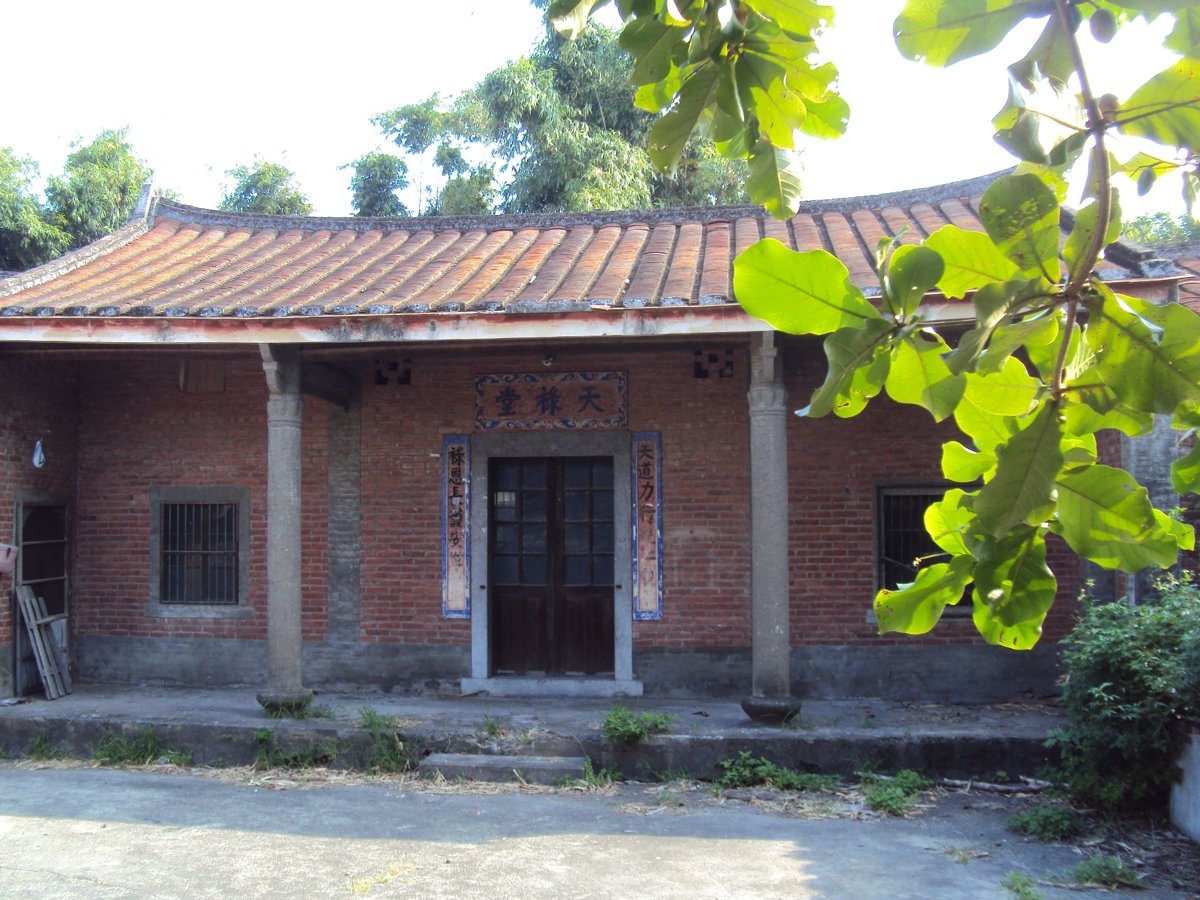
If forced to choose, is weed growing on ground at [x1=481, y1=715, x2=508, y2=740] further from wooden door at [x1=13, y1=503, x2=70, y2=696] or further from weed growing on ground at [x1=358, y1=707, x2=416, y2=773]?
wooden door at [x1=13, y1=503, x2=70, y2=696]

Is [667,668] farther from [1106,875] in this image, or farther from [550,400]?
[1106,875]

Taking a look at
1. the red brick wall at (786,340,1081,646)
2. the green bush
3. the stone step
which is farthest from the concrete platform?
the green bush

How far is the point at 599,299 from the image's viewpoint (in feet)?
23.1

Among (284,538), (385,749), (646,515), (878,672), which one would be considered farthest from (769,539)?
(284,538)

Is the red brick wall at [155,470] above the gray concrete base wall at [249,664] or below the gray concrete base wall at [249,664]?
above

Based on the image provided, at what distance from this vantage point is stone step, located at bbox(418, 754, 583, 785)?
22.4 ft

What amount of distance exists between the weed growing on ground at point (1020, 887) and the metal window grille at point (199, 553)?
22.3 feet

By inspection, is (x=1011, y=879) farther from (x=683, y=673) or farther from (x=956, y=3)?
(x=956, y=3)

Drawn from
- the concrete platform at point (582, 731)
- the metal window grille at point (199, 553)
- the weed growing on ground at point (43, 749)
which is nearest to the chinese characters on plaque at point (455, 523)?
the concrete platform at point (582, 731)

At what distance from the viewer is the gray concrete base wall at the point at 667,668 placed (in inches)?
321

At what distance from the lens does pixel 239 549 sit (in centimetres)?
931

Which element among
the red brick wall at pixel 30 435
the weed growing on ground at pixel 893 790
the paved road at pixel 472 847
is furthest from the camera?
the red brick wall at pixel 30 435

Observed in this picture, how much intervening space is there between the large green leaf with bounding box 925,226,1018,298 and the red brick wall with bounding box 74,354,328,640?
8388mm

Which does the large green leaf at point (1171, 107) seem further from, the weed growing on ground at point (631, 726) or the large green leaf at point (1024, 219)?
the weed growing on ground at point (631, 726)
